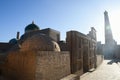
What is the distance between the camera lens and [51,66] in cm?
572

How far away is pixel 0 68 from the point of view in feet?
25.0

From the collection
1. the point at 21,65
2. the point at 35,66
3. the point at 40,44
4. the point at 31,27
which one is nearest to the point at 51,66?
the point at 35,66

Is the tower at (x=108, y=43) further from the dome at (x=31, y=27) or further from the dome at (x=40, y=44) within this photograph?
the dome at (x=40, y=44)

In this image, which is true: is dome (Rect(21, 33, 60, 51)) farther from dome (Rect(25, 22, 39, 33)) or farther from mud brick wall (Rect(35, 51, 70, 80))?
dome (Rect(25, 22, 39, 33))

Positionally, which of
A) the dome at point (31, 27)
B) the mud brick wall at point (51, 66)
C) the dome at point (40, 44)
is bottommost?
the mud brick wall at point (51, 66)

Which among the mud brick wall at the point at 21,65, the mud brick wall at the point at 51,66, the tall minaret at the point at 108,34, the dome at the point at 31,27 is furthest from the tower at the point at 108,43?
the mud brick wall at the point at 21,65

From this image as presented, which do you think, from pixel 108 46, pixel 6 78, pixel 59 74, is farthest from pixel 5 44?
pixel 108 46

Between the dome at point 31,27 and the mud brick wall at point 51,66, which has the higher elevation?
the dome at point 31,27

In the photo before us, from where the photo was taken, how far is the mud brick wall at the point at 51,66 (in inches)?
196

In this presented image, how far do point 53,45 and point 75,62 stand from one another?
2.96m

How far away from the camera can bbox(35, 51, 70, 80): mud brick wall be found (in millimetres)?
4988

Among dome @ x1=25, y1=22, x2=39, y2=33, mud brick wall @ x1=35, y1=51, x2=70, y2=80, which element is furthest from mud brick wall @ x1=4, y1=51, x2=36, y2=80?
dome @ x1=25, y1=22, x2=39, y2=33

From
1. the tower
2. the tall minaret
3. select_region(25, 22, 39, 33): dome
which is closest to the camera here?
select_region(25, 22, 39, 33): dome

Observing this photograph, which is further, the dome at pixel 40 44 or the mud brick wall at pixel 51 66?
the dome at pixel 40 44
